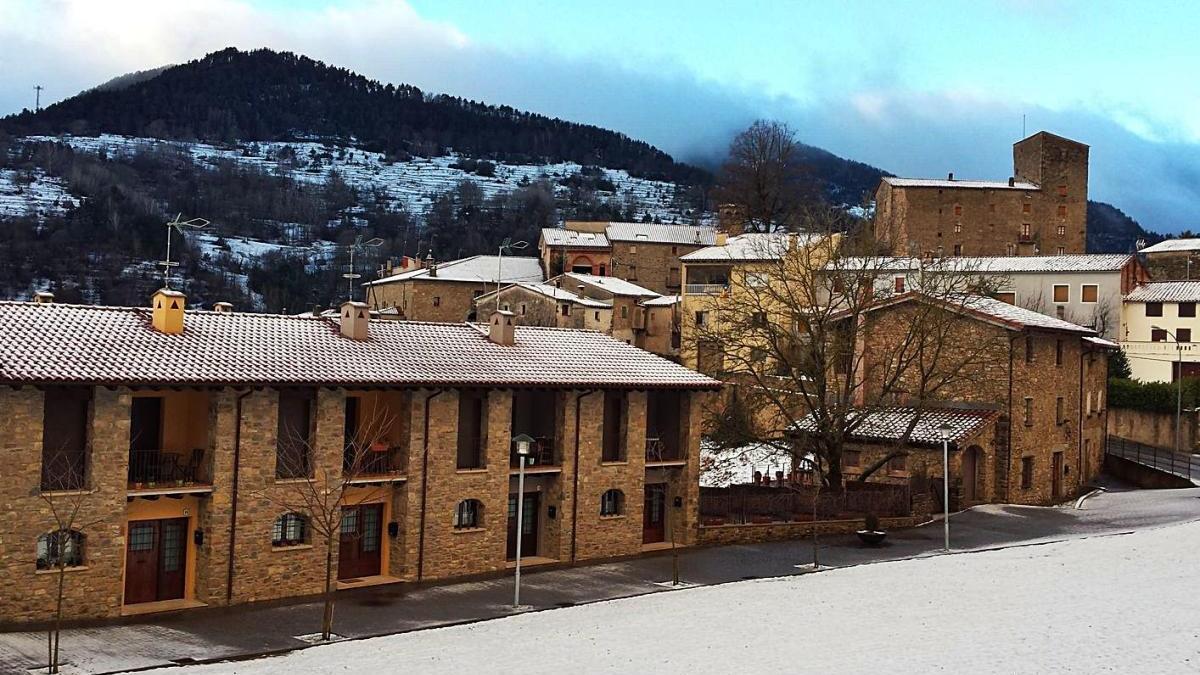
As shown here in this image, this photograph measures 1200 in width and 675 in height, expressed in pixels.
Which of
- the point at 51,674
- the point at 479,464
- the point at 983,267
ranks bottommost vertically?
the point at 51,674

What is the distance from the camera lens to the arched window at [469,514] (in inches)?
1298

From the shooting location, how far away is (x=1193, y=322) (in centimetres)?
7819

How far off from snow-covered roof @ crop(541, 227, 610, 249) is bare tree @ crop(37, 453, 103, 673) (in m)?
76.7

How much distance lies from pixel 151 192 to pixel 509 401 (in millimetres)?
179481

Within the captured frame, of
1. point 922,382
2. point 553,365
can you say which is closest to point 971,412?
point 922,382

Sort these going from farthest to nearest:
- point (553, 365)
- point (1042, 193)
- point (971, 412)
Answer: point (1042, 193) < point (971, 412) < point (553, 365)

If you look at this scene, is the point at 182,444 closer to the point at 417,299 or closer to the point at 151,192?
the point at 417,299

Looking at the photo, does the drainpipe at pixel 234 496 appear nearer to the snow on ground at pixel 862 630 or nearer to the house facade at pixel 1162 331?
the snow on ground at pixel 862 630

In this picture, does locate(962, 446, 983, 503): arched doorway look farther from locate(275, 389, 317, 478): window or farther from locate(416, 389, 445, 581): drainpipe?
locate(275, 389, 317, 478): window

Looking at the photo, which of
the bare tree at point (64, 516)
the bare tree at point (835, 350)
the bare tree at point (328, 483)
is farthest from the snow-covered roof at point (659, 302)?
the bare tree at point (64, 516)

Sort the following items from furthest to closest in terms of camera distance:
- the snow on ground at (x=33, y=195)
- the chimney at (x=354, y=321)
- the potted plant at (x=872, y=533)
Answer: the snow on ground at (x=33, y=195), the potted plant at (x=872, y=533), the chimney at (x=354, y=321)

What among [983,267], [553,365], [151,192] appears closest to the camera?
[553,365]

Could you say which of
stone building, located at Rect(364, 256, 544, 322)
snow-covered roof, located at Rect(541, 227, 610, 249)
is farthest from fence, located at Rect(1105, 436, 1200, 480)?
snow-covered roof, located at Rect(541, 227, 610, 249)

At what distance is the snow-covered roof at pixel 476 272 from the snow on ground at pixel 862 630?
5534 cm
